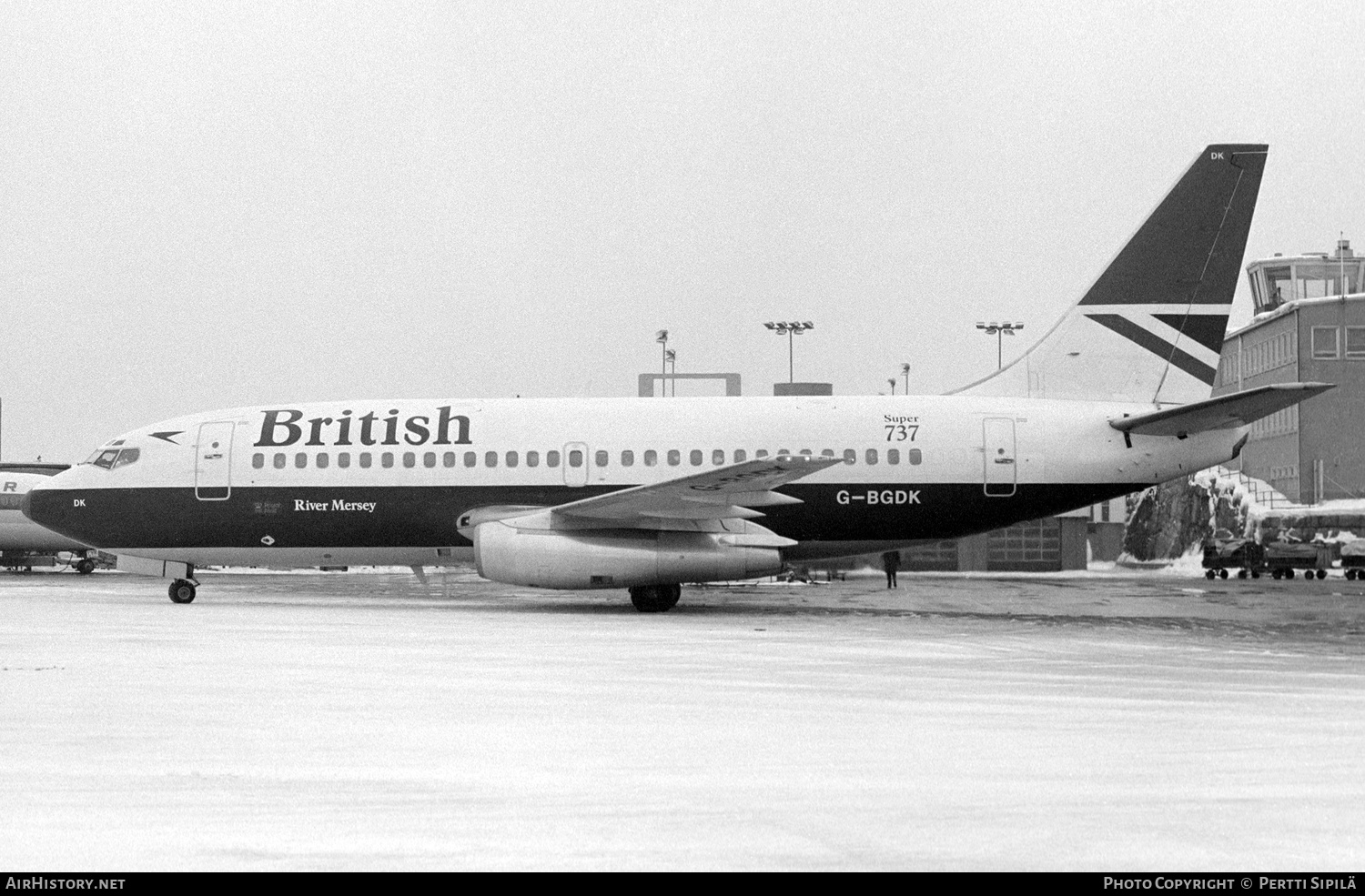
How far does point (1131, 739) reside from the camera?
7715mm

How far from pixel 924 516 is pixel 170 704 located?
14.2 metres

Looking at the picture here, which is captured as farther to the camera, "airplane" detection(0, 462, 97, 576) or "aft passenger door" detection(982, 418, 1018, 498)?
"airplane" detection(0, 462, 97, 576)

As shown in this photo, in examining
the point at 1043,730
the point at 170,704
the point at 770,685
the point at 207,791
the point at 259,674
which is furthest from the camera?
the point at 259,674

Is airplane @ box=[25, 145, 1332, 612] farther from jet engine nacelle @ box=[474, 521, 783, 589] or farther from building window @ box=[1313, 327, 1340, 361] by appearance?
building window @ box=[1313, 327, 1340, 361]

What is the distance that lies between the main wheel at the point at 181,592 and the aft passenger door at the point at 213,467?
153cm

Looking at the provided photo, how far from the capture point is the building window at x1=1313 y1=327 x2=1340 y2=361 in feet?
202

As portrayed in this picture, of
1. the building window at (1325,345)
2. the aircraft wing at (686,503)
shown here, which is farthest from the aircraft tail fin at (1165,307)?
the building window at (1325,345)

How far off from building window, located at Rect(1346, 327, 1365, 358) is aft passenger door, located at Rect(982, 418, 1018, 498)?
47.7 meters

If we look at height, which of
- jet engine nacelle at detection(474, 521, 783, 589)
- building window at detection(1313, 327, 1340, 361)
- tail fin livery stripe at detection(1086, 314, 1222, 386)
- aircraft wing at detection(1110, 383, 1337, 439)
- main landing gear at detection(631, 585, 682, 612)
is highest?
building window at detection(1313, 327, 1340, 361)

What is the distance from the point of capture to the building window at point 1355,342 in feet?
201

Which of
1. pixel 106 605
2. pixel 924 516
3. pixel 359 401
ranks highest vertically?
pixel 359 401

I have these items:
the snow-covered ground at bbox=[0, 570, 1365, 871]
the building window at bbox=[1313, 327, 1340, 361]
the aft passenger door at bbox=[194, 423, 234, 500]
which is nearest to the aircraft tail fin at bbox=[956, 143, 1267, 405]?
the snow-covered ground at bbox=[0, 570, 1365, 871]
